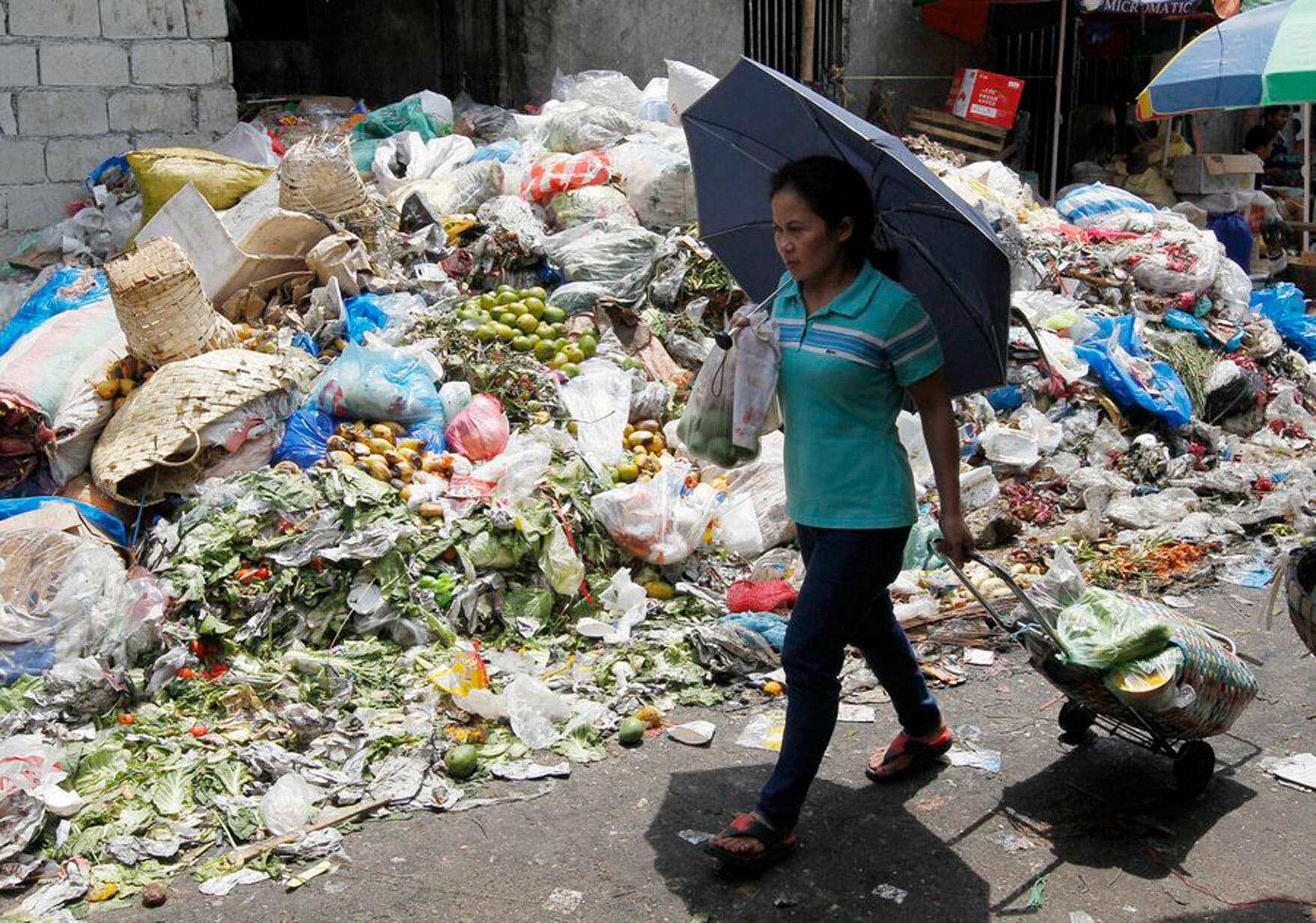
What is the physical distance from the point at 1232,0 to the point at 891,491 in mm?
11404

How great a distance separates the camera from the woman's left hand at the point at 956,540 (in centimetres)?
329

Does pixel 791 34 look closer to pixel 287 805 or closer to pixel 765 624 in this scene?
pixel 765 624

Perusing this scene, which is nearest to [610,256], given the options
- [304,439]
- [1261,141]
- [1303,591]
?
[304,439]

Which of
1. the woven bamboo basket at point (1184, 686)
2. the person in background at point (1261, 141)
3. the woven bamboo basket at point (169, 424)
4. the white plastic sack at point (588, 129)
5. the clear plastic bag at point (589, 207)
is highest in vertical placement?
the white plastic sack at point (588, 129)

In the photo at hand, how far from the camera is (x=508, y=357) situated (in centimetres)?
631

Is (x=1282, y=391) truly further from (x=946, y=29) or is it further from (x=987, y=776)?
(x=946, y=29)

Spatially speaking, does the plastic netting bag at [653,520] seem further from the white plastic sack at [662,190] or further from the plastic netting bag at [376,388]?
the white plastic sack at [662,190]

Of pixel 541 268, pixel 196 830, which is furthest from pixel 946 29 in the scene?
pixel 196 830

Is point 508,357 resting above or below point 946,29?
below

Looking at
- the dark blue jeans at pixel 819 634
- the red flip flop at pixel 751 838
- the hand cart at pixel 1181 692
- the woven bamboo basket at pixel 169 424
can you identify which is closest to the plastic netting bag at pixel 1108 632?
the hand cart at pixel 1181 692

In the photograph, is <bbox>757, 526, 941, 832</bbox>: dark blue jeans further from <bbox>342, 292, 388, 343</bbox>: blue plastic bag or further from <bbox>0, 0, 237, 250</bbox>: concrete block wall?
<bbox>0, 0, 237, 250</bbox>: concrete block wall

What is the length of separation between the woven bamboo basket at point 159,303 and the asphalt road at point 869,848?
276 centimetres

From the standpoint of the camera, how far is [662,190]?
783 cm

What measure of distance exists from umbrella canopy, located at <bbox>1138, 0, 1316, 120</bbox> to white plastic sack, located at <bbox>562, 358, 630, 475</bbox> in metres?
2.90
